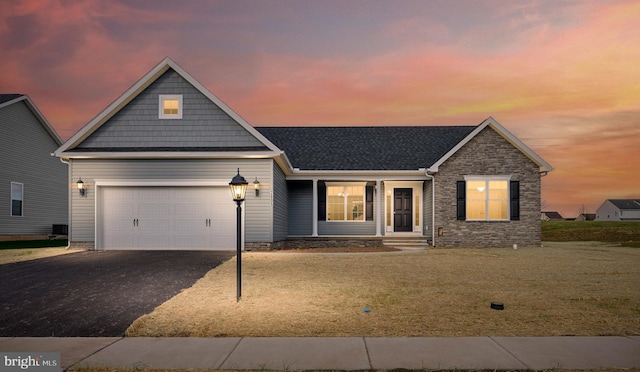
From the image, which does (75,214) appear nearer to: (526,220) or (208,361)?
(208,361)

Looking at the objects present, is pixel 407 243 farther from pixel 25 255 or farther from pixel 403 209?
pixel 25 255

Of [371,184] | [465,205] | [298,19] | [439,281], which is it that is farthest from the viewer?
[371,184]

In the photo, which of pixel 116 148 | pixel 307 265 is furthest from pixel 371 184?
pixel 116 148

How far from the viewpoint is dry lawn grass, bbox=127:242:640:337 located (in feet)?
22.5

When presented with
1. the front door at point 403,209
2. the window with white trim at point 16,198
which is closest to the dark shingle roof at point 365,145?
the front door at point 403,209

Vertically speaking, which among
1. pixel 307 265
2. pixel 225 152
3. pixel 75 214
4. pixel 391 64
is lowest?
pixel 307 265

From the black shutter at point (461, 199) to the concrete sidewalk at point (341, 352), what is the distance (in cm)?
1455

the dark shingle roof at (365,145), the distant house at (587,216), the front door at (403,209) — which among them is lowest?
the distant house at (587,216)

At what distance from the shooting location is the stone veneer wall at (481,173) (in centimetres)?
2072

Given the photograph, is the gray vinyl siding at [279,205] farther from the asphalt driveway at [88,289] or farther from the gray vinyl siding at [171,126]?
the asphalt driveway at [88,289]

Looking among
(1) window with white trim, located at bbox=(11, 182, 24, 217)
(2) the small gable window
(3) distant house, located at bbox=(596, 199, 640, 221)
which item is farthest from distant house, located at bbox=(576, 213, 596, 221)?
(1) window with white trim, located at bbox=(11, 182, 24, 217)

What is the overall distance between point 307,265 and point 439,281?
436cm

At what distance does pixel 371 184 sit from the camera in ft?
75.6

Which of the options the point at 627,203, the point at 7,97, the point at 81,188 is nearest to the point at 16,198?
the point at 7,97
